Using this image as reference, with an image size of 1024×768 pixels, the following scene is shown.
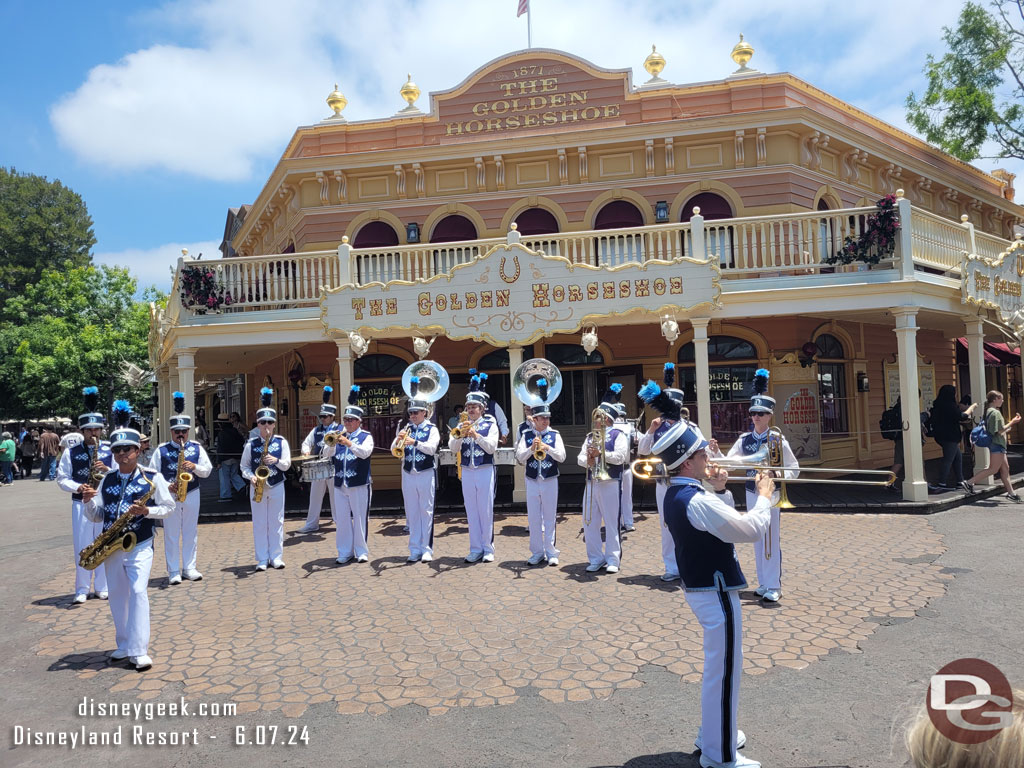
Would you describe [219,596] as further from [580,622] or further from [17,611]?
[580,622]

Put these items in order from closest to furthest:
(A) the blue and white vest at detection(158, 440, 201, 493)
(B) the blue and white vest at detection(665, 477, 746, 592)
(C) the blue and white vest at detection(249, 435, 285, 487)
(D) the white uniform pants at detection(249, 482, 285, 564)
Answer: (B) the blue and white vest at detection(665, 477, 746, 592) < (A) the blue and white vest at detection(158, 440, 201, 493) < (D) the white uniform pants at detection(249, 482, 285, 564) < (C) the blue and white vest at detection(249, 435, 285, 487)

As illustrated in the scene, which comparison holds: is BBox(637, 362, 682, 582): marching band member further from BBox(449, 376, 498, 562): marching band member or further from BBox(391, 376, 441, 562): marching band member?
BBox(391, 376, 441, 562): marching band member

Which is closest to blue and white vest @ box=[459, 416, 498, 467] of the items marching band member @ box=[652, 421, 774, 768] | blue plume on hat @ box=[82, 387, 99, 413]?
blue plume on hat @ box=[82, 387, 99, 413]

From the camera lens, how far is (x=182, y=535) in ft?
28.6

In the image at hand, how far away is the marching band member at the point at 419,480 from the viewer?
9.04 metres

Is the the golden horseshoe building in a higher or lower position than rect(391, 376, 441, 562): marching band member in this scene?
higher

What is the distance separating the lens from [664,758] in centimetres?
390

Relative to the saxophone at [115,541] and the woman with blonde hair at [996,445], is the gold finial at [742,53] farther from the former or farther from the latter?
the saxophone at [115,541]

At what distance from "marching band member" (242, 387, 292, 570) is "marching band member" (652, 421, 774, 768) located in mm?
6200

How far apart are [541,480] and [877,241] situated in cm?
729

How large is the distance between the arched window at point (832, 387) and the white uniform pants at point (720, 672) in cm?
1218

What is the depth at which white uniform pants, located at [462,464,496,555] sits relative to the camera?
8945 millimetres

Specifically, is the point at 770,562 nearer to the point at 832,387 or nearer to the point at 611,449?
the point at 611,449

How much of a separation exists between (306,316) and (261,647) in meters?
8.31
